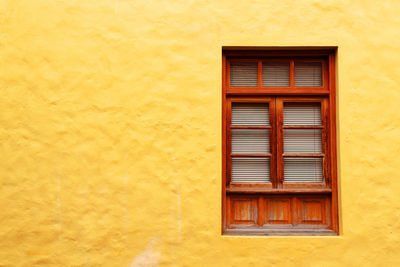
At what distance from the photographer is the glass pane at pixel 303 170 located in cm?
411

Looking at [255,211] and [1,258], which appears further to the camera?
[255,211]

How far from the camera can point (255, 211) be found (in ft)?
13.3

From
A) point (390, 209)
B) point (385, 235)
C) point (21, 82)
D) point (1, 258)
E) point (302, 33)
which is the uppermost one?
point (302, 33)

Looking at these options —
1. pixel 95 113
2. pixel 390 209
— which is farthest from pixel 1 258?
pixel 390 209

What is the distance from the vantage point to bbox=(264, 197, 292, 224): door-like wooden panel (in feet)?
13.3

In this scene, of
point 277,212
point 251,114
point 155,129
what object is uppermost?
point 251,114

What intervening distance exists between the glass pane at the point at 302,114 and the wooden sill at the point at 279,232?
45.4 inches

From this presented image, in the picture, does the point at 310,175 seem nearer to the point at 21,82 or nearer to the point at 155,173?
the point at 155,173

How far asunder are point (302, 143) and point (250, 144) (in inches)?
22.4

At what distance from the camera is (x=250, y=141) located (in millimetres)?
4164

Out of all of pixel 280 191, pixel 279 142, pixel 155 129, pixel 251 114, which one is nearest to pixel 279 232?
pixel 280 191

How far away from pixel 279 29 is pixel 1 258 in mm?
3675

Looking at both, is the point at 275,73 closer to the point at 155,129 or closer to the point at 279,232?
the point at 155,129

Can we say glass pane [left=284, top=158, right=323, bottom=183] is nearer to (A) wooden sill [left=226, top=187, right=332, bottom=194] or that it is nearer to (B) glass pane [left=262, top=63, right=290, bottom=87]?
(A) wooden sill [left=226, top=187, right=332, bottom=194]
